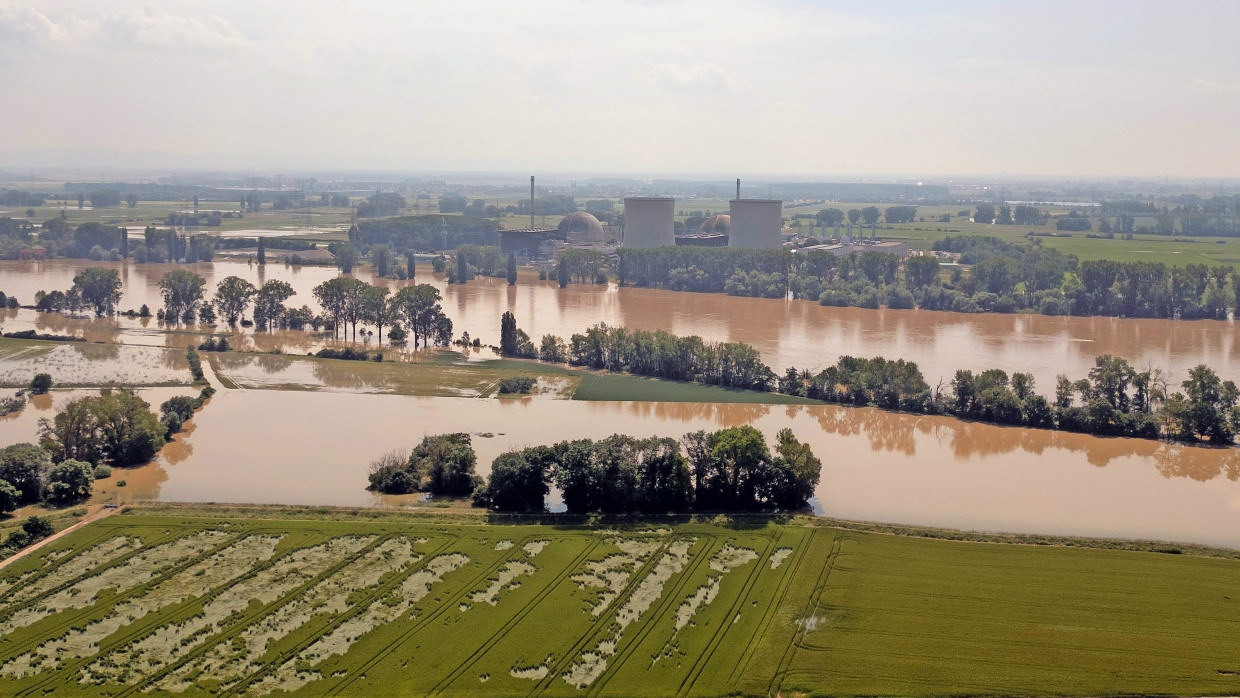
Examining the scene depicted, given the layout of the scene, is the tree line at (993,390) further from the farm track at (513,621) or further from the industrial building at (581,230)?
the industrial building at (581,230)

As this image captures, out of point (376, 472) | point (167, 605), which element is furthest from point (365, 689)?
point (376, 472)

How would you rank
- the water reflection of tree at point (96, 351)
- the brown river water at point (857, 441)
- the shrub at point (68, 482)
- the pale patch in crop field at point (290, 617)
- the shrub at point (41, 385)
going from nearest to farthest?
the pale patch in crop field at point (290, 617), the shrub at point (68, 482), the brown river water at point (857, 441), the shrub at point (41, 385), the water reflection of tree at point (96, 351)

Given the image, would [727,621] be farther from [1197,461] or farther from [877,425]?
[1197,461]

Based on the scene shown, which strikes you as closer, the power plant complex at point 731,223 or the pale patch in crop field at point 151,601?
the pale patch in crop field at point 151,601

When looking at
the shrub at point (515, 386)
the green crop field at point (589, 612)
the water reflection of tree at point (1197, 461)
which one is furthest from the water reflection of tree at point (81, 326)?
the water reflection of tree at point (1197, 461)

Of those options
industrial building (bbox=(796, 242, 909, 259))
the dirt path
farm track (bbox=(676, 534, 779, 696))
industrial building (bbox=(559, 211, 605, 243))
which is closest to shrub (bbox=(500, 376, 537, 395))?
the dirt path

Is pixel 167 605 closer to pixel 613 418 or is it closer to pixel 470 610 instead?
pixel 470 610

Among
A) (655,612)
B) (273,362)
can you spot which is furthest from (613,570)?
(273,362)
